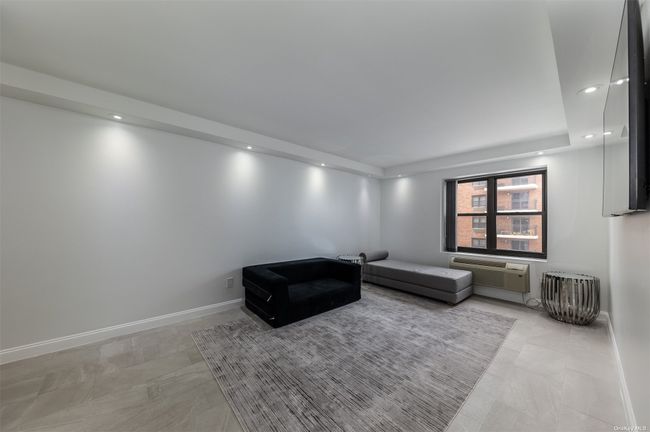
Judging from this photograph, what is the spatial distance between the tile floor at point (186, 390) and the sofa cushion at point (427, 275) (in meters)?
1.20

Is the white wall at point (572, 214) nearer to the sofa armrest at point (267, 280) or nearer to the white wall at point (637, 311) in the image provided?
the white wall at point (637, 311)

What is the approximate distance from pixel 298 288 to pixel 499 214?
3968 mm

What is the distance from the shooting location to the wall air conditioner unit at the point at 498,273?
3.89 meters

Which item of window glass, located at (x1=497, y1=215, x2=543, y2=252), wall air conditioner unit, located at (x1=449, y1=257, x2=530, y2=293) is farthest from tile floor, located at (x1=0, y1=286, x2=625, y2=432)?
window glass, located at (x1=497, y1=215, x2=543, y2=252)

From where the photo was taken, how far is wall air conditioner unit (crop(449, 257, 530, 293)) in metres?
3.89

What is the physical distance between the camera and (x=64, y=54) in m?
2.01

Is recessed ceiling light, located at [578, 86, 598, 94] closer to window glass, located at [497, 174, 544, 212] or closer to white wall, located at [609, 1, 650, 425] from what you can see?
white wall, located at [609, 1, 650, 425]

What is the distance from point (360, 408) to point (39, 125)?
13.1 feet

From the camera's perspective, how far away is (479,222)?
191 inches

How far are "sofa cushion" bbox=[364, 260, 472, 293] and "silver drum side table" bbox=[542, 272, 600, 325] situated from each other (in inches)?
42.4

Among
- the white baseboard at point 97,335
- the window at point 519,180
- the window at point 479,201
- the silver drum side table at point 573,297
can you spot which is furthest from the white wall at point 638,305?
the white baseboard at point 97,335

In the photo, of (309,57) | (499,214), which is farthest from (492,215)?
(309,57)

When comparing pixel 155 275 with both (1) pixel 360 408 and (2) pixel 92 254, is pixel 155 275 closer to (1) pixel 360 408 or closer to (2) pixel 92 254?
(2) pixel 92 254

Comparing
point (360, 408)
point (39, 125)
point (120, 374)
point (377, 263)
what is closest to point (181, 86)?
point (39, 125)
